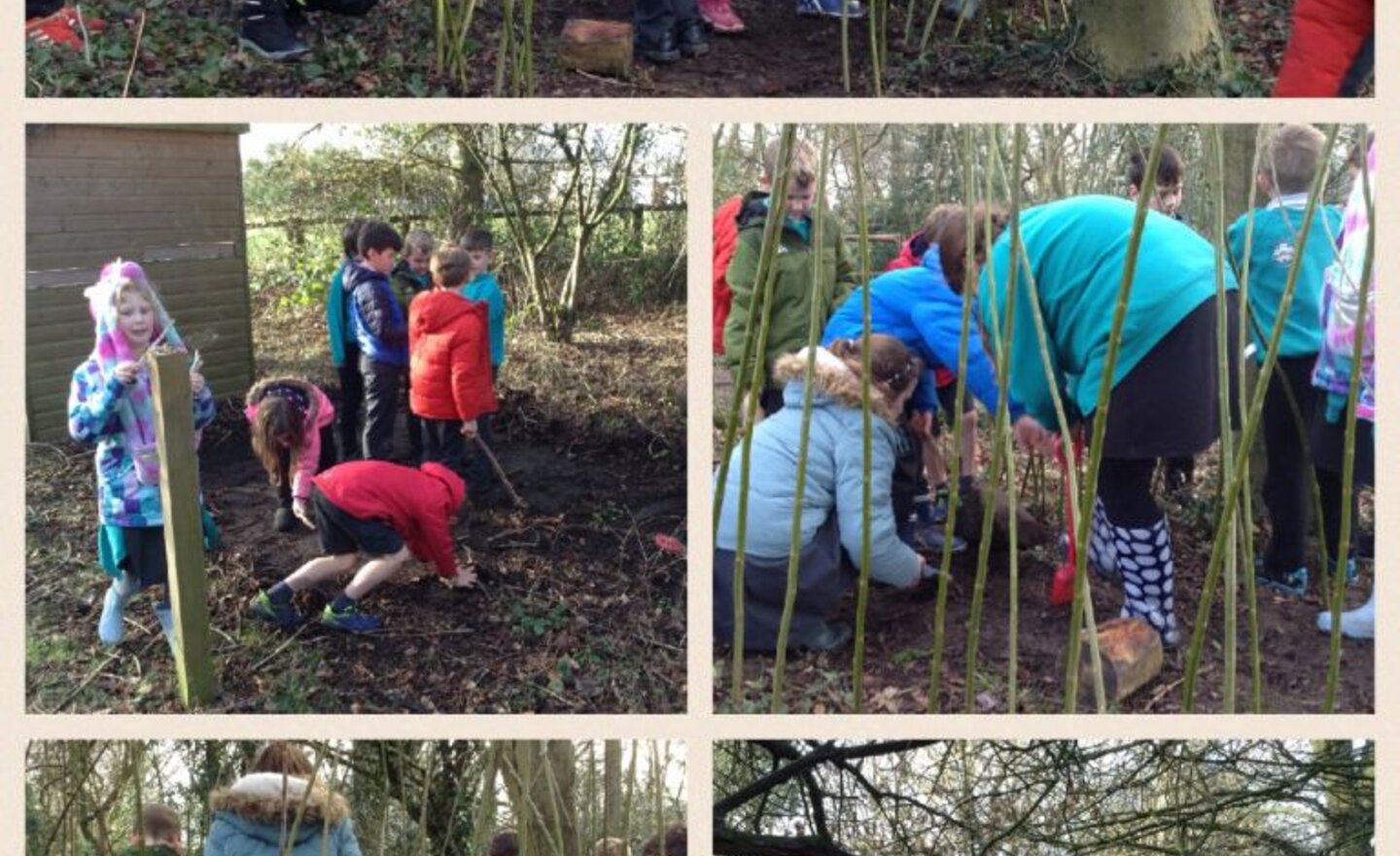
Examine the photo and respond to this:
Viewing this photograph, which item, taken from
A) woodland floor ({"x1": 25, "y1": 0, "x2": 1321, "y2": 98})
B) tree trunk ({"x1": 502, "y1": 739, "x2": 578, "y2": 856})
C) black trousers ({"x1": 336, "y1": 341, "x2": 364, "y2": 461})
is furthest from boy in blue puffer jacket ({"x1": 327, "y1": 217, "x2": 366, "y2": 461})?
tree trunk ({"x1": 502, "y1": 739, "x2": 578, "y2": 856})

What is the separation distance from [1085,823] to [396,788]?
1.27m

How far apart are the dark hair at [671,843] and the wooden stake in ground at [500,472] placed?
782mm

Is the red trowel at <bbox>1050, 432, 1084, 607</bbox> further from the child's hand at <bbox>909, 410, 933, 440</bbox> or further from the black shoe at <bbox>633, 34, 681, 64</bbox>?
the black shoe at <bbox>633, 34, 681, 64</bbox>


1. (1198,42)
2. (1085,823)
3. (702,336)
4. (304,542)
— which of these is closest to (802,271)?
(702,336)

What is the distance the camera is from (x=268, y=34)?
3.31 metres

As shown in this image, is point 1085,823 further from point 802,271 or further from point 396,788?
point 396,788

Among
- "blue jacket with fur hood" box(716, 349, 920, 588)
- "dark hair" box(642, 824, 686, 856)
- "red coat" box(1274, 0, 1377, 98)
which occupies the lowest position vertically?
"dark hair" box(642, 824, 686, 856)

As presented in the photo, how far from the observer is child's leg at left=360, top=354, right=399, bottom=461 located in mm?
2834

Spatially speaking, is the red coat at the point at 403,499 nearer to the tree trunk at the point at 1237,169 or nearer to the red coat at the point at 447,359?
the red coat at the point at 447,359

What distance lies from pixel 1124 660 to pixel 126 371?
1.73 m

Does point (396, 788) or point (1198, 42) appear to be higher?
point (1198, 42)

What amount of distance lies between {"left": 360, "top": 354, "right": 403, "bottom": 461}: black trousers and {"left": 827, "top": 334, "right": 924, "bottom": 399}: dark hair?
1093 millimetres

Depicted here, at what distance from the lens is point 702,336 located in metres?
1.87

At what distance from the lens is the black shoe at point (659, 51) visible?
3297 millimetres
